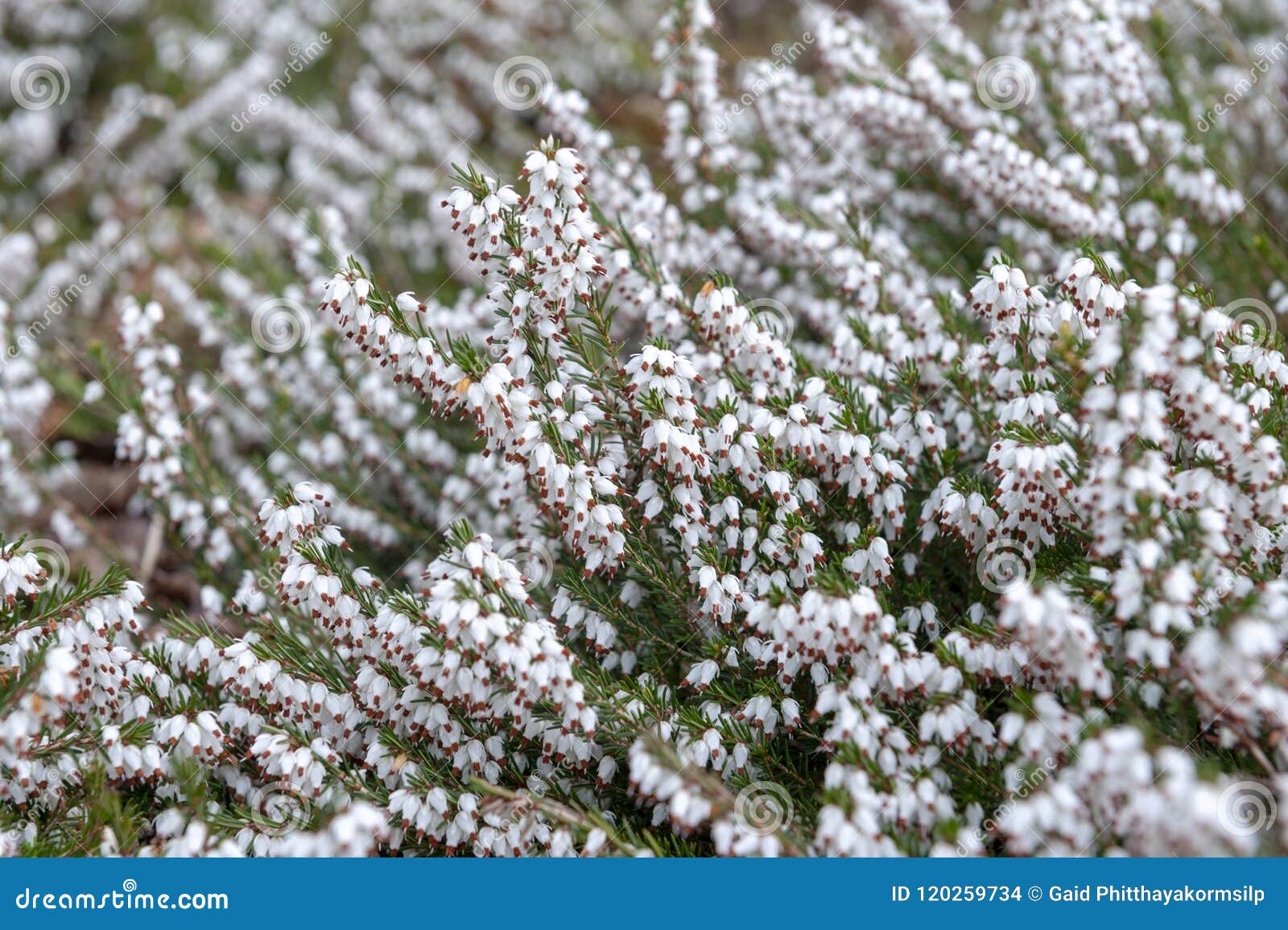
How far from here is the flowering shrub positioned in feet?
10.2

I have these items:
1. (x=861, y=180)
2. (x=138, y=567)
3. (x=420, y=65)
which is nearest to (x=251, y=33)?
(x=420, y=65)

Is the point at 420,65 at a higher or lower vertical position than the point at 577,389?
lower

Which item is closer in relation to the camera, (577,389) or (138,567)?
(577,389)

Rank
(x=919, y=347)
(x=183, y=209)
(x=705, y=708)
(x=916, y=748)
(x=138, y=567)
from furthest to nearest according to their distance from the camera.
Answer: (x=183, y=209), (x=138, y=567), (x=919, y=347), (x=705, y=708), (x=916, y=748)

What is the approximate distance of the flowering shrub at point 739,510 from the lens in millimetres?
3109

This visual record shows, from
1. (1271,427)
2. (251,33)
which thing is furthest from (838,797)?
(251,33)

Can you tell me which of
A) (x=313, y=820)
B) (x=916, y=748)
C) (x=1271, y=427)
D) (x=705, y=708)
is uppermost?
(x=1271, y=427)

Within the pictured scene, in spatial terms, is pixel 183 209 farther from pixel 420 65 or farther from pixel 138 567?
pixel 138 567

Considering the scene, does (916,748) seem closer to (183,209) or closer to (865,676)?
(865,676)

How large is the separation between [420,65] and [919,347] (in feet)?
24.3

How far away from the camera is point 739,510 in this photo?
12.5ft

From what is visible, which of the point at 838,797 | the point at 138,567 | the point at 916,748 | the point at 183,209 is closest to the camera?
the point at 838,797

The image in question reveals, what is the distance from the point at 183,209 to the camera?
31.5 ft

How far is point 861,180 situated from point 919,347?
2.31m
